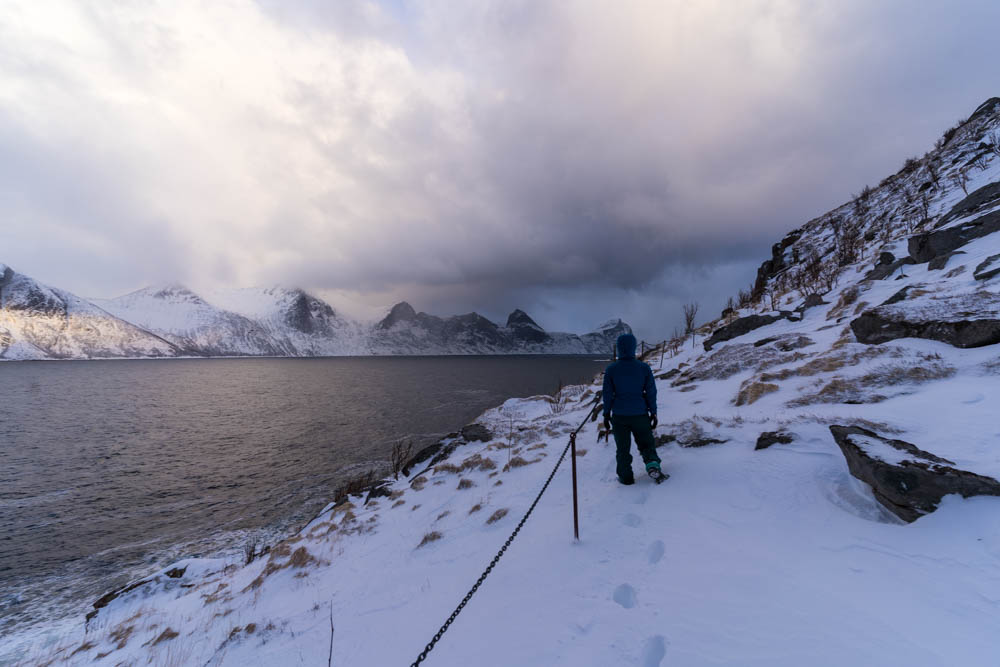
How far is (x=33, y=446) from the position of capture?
109 ft

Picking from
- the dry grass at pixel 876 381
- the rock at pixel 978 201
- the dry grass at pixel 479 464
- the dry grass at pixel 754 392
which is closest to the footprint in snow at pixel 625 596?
the dry grass at pixel 876 381

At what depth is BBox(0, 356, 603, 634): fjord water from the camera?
1630cm

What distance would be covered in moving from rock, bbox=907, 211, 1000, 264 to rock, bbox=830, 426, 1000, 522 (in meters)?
17.3

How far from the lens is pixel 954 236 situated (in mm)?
15555

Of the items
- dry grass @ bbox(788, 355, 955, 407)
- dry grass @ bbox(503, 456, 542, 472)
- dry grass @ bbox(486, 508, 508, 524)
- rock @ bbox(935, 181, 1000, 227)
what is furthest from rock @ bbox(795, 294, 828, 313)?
dry grass @ bbox(486, 508, 508, 524)

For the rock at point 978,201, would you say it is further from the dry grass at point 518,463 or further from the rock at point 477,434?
the rock at point 477,434

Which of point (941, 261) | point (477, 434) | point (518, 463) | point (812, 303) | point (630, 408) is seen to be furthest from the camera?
point (477, 434)

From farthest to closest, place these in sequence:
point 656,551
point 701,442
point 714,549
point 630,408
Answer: point 701,442 → point 630,408 → point 656,551 → point 714,549

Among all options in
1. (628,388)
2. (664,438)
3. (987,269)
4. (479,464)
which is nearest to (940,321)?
(987,269)

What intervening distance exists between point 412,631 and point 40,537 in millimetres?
25808

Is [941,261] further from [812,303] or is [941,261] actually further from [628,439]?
[628,439]

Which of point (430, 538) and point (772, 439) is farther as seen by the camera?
point (430, 538)

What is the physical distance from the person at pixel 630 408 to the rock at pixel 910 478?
3.07m

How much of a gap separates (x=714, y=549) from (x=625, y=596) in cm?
150
